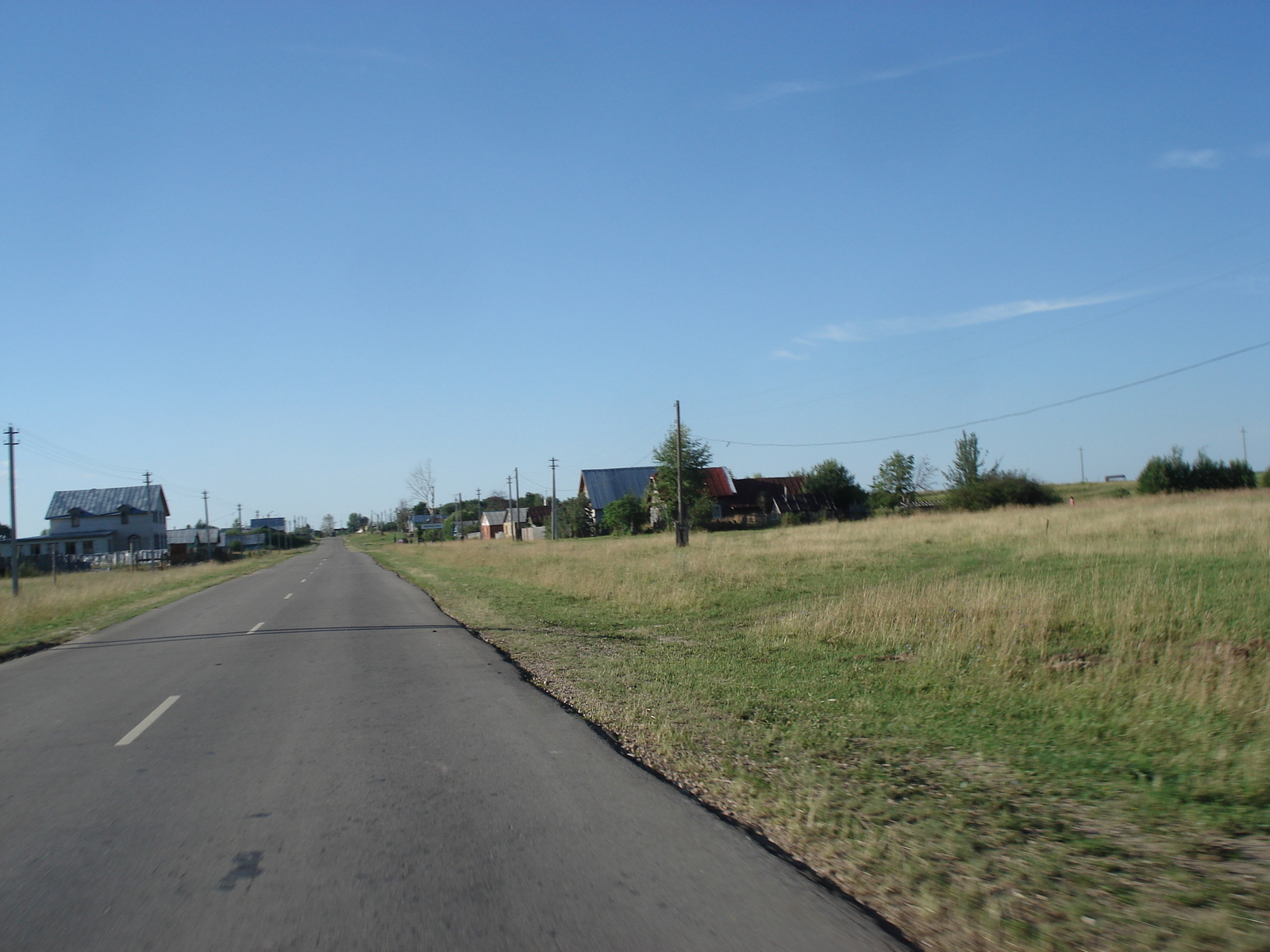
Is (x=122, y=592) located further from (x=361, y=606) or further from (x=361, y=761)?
(x=361, y=761)

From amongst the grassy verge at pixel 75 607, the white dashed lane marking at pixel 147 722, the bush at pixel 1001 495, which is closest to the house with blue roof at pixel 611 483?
the bush at pixel 1001 495

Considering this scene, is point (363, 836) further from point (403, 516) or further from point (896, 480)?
point (403, 516)

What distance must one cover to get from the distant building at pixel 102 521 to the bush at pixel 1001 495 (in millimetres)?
72515

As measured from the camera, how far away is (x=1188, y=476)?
170ft

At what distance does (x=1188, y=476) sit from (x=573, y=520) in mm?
50565

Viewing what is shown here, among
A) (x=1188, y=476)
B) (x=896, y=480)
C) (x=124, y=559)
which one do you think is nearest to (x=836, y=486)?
(x=896, y=480)

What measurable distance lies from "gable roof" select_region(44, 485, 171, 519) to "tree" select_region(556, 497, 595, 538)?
3975 centimetres

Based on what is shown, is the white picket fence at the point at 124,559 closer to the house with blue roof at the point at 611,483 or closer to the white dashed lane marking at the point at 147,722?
the house with blue roof at the point at 611,483

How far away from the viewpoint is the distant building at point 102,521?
76.0m

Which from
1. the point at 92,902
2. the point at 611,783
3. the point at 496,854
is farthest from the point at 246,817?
the point at 611,783

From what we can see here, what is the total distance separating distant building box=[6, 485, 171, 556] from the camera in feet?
249

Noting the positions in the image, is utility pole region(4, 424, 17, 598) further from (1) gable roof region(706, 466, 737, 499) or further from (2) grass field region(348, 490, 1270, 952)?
(1) gable roof region(706, 466, 737, 499)

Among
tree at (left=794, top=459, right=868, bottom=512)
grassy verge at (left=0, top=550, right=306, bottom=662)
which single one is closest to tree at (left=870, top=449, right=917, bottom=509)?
tree at (left=794, top=459, right=868, bottom=512)

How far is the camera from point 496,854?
4.58 meters
